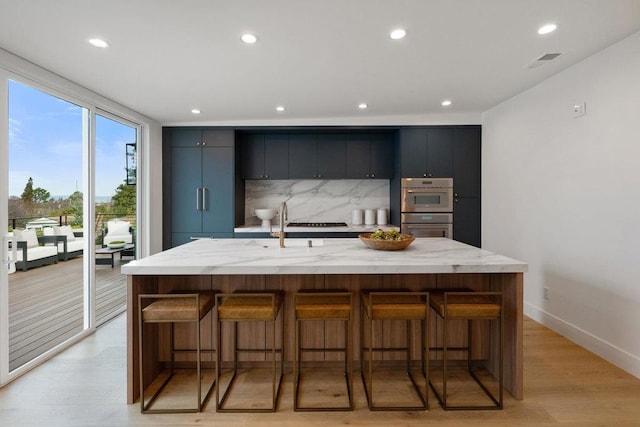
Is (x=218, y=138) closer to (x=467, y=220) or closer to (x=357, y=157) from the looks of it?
(x=357, y=157)

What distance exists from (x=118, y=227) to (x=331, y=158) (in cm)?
289

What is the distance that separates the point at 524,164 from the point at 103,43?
4.07 m

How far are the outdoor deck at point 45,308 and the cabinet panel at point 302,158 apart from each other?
2561 millimetres

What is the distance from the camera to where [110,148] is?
3766 millimetres

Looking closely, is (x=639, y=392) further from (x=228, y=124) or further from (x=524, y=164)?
(x=228, y=124)

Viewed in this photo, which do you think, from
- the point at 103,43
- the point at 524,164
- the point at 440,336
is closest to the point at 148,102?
the point at 103,43

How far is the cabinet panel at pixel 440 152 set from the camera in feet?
15.1

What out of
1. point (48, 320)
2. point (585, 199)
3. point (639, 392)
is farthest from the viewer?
point (48, 320)

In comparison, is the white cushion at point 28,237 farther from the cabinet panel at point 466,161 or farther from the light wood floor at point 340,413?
the cabinet panel at point 466,161

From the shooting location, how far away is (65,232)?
3.13 m

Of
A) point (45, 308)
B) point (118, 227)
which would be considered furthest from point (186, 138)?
point (45, 308)

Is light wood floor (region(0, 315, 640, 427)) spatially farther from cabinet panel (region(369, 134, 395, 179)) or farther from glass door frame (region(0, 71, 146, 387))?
cabinet panel (region(369, 134, 395, 179))

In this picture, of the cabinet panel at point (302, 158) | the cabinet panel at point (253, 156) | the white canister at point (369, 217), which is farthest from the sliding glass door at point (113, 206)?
the white canister at point (369, 217)

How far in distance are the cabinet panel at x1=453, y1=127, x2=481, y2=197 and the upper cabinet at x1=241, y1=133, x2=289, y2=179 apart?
7.80 ft
